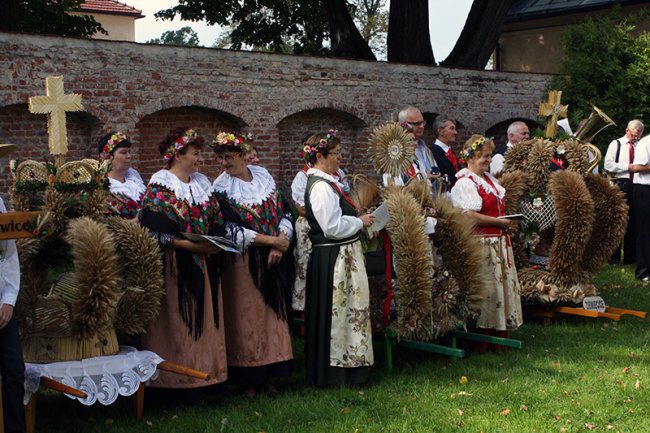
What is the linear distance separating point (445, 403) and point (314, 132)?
8488 millimetres

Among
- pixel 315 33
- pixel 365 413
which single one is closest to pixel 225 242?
pixel 365 413

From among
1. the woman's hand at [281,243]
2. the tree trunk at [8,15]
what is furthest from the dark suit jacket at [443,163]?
the tree trunk at [8,15]

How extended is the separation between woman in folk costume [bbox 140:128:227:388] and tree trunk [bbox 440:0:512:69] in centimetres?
1219

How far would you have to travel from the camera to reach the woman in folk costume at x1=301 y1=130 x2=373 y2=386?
270 inches

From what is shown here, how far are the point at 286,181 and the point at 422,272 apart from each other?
708 centimetres

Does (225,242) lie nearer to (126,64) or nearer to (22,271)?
(22,271)

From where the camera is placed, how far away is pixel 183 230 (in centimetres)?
640

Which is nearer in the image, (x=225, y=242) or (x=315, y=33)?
(x=225, y=242)

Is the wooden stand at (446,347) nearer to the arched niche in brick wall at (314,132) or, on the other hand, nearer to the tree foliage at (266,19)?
the arched niche in brick wall at (314,132)

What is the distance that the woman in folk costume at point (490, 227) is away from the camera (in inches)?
321

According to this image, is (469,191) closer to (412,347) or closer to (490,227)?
(490,227)

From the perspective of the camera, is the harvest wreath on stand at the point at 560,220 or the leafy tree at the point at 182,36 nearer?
the harvest wreath on stand at the point at 560,220

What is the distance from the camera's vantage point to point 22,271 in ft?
19.2

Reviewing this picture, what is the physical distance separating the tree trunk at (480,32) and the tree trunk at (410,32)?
2.75 ft
